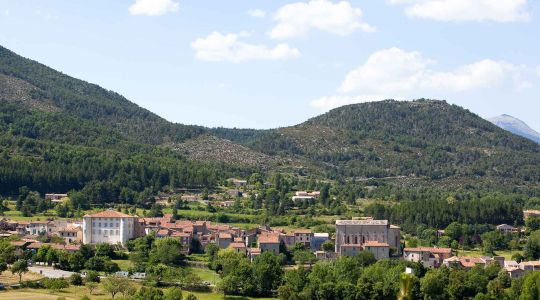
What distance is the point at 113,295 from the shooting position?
6975cm

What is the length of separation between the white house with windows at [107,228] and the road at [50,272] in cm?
1322

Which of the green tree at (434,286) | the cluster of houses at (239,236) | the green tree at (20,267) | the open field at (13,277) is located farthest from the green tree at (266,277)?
the green tree at (20,267)

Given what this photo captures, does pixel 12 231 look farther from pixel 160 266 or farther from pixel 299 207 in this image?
pixel 299 207

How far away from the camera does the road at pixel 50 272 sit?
78.2m

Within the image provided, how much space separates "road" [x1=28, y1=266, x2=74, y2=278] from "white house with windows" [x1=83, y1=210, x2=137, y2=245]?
1322 cm

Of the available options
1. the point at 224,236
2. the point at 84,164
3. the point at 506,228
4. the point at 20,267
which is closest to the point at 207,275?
the point at 224,236

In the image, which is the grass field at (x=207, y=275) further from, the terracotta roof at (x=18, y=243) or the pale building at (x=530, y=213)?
the pale building at (x=530, y=213)

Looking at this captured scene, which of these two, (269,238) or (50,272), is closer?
(50,272)

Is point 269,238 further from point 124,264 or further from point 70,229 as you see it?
point 70,229

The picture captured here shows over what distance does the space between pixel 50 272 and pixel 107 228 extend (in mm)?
16168

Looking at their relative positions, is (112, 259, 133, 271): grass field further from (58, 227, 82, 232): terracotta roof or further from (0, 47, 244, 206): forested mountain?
(0, 47, 244, 206): forested mountain

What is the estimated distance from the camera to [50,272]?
3140 inches

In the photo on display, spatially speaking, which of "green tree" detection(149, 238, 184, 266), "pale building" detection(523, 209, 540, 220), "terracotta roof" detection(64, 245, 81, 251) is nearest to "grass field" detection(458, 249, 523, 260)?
"pale building" detection(523, 209, 540, 220)

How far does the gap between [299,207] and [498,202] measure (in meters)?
28.7
